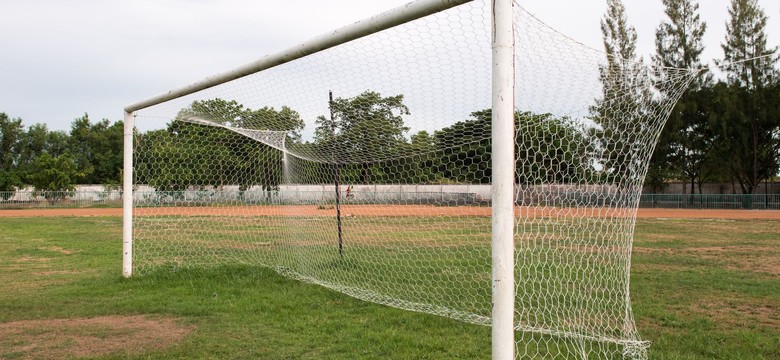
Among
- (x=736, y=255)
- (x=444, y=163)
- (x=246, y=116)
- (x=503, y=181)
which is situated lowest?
(x=736, y=255)

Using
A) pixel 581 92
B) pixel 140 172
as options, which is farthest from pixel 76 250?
pixel 581 92

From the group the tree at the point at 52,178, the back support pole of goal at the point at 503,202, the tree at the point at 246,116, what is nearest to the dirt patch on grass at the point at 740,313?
the back support pole of goal at the point at 503,202

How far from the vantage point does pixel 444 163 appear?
744 centimetres

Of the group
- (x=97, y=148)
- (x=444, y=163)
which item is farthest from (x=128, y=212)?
(x=97, y=148)

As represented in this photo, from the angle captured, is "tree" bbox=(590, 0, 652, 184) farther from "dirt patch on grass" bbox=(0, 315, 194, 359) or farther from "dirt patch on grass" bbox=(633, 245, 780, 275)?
"dirt patch on grass" bbox=(633, 245, 780, 275)

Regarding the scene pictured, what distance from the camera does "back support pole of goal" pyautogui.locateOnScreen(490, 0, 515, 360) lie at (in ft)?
10.6

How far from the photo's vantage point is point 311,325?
18.4ft

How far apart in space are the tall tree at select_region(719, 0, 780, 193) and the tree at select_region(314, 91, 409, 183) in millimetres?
37077

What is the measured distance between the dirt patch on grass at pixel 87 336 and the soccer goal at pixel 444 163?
231 centimetres

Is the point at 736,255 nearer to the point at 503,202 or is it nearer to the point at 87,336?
the point at 503,202

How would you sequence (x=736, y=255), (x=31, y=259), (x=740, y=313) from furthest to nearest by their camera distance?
1. (x=736, y=255)
2. (x=31, y=259)
3. (x=740, y=313)

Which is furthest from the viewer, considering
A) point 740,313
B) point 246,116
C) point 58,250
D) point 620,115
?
point 58,250

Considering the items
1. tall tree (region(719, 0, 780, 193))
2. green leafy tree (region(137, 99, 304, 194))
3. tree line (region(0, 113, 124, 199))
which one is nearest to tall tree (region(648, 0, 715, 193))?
tall tree (region(719, 0, 780, 193))

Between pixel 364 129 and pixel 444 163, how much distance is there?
4.05 feet
